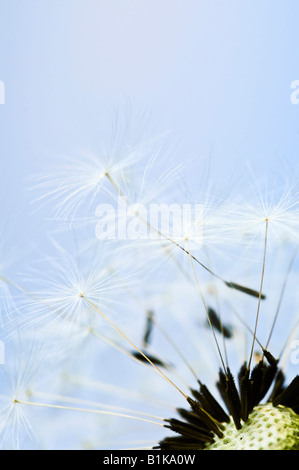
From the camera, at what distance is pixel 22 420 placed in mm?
3553

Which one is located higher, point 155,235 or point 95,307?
point 155,235

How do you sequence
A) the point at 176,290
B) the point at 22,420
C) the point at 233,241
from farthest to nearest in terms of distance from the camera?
the point at 176,290 → the point at 233,241 → the point at 22,420

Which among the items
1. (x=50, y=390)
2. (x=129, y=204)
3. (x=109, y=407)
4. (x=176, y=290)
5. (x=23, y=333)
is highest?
(x=129, y=204)

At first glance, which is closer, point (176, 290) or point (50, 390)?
point (50, 390)

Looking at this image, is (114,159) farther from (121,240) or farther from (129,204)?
(121,240)

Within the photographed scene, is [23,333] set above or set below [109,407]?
above

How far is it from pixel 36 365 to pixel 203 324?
1.44m
